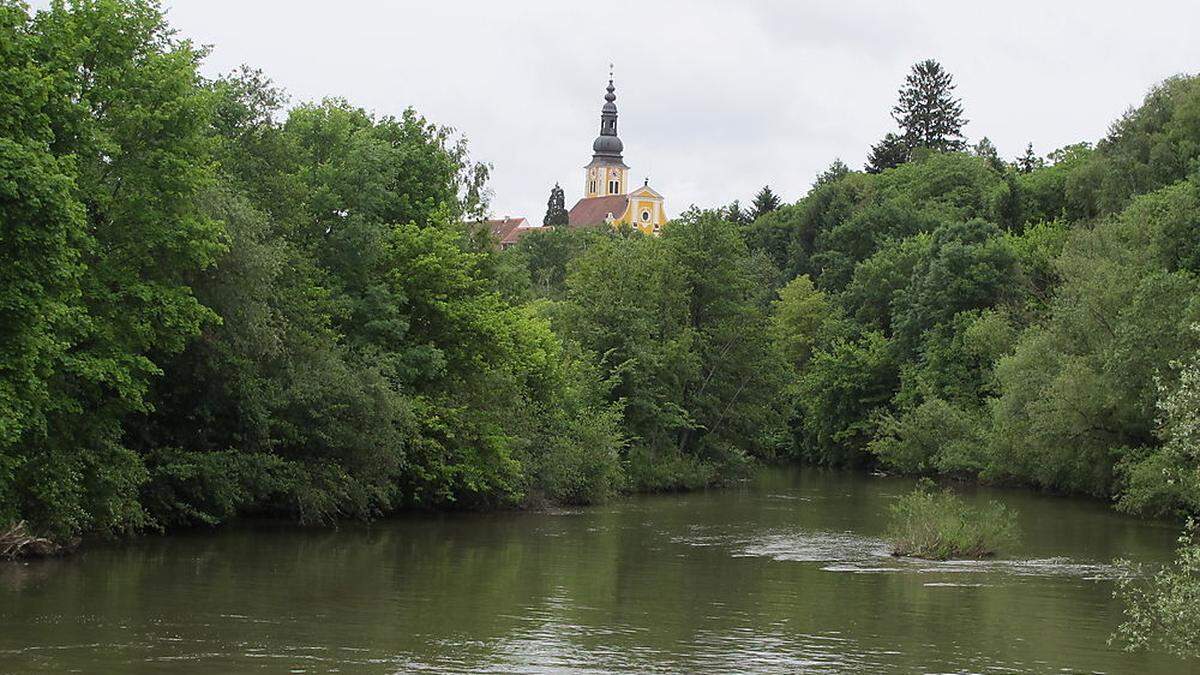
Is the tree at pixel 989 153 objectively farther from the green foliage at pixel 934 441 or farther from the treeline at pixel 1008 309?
the green foliage at pixel 934 441

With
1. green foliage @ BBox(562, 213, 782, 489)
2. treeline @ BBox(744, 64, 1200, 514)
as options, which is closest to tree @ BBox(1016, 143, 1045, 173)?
treeline @ BBox(744, 64, 1200, 514)

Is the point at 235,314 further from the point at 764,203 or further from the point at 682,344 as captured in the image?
the point at 764,203

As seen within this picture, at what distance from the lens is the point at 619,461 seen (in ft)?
197

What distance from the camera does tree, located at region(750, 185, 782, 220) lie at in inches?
5389

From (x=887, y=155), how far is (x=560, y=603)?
10459cm

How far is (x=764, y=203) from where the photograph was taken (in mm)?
137000

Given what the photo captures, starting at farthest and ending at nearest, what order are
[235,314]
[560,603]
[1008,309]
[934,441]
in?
1. [1008,309]
2. [934,441]
3. [235,314]
4. [560,603]

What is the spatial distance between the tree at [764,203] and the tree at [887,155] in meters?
11.4

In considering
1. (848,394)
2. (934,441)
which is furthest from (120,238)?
(848,394)

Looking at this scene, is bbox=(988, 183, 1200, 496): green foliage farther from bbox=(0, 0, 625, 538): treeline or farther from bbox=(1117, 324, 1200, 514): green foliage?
bbox=(0, 0, 625, 538): treeline

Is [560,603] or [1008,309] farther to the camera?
[1008,309]

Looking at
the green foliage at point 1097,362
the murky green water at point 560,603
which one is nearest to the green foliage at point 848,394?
the green foliage at point 1097,362

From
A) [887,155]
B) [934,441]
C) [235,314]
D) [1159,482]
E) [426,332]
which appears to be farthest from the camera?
[887,155]

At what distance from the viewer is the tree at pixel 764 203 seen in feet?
449
